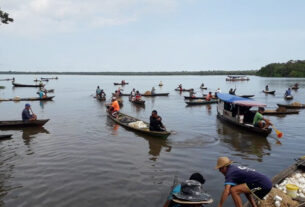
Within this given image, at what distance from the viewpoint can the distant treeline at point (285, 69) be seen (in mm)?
107713

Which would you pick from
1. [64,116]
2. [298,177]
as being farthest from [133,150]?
[64,116]

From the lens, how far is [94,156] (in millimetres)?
11438

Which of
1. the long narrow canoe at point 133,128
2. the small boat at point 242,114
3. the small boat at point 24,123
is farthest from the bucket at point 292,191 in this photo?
the small boat at point 24,123

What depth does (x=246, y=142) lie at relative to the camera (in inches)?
544

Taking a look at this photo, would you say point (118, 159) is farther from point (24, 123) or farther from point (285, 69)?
point (285, 69)

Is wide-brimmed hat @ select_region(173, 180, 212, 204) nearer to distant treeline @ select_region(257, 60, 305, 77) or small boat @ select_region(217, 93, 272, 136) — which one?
small boat @ select_region(217, 93, 272, 136)

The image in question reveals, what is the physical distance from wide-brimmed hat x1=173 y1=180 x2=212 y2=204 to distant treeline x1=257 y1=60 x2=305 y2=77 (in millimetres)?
120964

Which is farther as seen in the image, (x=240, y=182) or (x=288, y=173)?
(x=288, y=173)

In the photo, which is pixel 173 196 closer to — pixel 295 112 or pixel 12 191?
pixel 12 191

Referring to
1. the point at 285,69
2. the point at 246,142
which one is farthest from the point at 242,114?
the point at 285,69

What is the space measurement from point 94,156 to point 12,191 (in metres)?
3.82

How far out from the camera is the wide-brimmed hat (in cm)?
360

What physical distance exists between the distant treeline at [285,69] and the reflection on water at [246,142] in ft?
355

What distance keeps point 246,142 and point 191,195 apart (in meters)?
11.2
